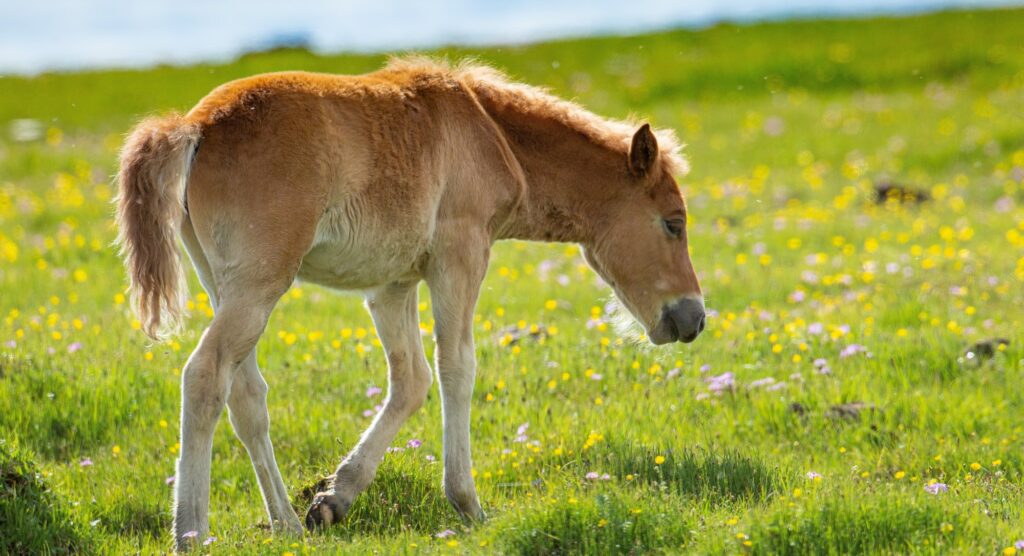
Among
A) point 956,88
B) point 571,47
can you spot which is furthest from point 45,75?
point 956,88

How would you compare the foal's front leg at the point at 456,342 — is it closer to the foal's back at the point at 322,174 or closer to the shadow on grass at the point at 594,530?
the foal's back at the point at 322,174

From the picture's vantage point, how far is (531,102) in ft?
23.1

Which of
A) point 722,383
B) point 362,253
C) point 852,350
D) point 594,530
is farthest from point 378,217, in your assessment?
point 852,350

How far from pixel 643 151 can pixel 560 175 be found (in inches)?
19.5

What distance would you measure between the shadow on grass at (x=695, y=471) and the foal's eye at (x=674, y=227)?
4.03ft

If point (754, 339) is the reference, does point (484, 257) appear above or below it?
above

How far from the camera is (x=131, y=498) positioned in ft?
22.1

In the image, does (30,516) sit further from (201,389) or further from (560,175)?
(560,175)

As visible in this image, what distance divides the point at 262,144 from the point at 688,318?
8.69 ft

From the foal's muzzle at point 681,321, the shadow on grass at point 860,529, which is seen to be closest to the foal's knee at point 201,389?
the shadow on grass at point 860,529

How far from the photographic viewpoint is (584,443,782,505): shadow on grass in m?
6.26

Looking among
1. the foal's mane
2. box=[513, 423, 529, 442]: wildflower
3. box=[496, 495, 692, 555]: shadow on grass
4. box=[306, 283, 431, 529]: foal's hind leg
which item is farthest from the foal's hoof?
the foal's mane

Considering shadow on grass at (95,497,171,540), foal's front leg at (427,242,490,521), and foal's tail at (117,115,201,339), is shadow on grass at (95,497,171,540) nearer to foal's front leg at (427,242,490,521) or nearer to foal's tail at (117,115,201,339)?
foal's tail at (117,115,201,339)

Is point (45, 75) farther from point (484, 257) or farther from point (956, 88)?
point (484, 257)
